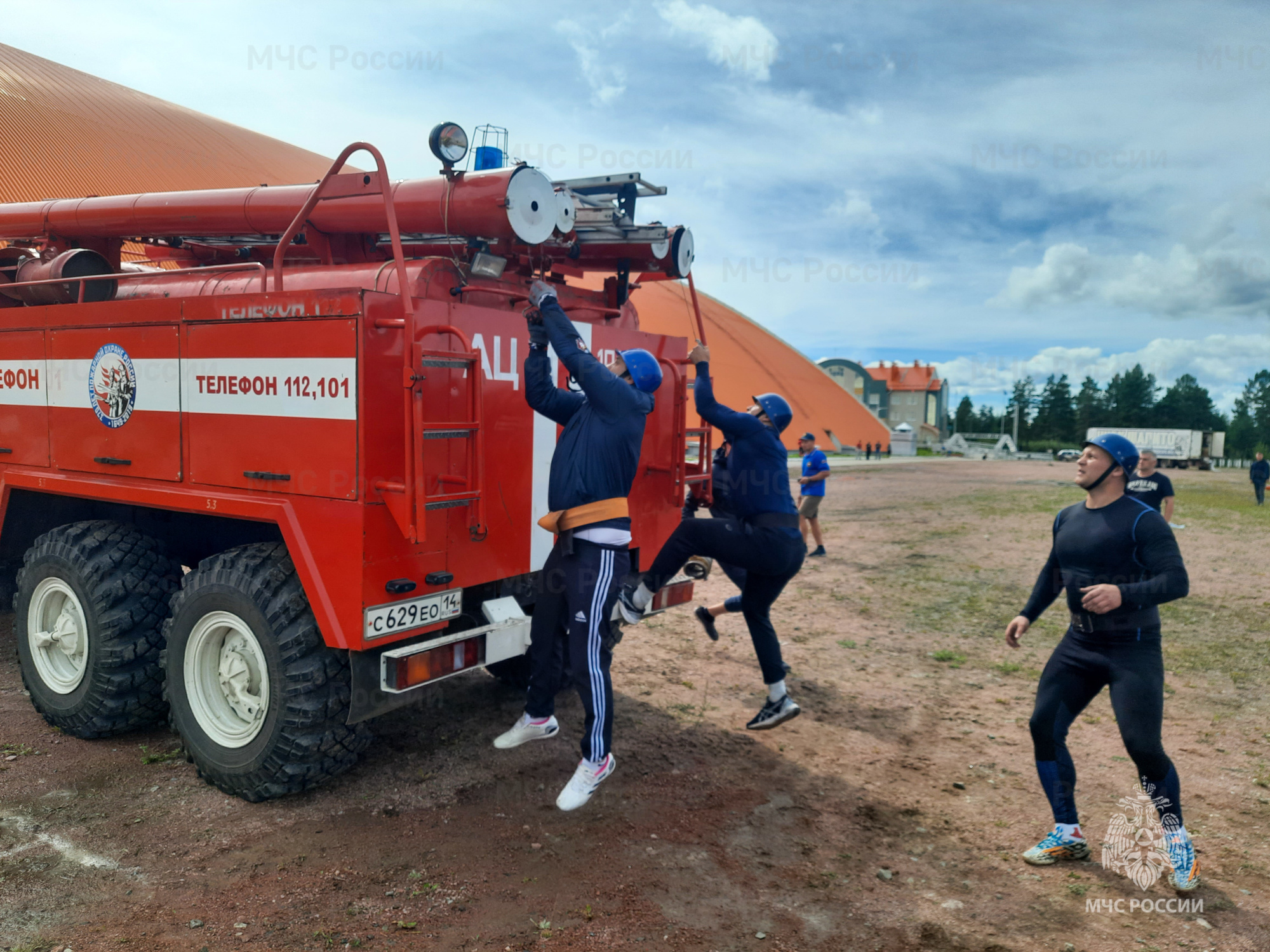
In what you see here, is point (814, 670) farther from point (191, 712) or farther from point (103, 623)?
point (103, 623)

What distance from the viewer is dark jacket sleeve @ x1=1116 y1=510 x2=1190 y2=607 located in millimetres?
3594

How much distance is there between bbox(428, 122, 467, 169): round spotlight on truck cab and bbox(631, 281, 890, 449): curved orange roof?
5165 centimetres

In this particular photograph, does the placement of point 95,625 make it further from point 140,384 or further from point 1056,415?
point 1056,415

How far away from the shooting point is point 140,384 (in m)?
4.52

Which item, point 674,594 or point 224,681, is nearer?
point 224,681

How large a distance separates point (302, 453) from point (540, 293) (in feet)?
4.53

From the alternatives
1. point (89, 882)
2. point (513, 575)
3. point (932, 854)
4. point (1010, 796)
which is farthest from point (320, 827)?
point (1010, 796)

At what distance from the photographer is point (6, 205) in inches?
255

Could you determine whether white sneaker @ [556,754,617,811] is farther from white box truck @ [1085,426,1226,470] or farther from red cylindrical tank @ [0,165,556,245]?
white box truck @ [1085,426,1226,470]

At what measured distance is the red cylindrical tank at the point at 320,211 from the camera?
4461mm

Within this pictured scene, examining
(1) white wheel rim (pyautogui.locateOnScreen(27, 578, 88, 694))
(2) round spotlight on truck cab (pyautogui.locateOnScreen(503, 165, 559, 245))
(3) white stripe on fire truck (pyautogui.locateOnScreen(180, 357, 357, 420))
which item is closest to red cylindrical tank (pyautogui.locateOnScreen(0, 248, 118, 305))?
(3) white stripe on fire truck (pyautogui.locateOnScreen(180, 357, 357, 420))

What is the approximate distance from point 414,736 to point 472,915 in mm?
1961

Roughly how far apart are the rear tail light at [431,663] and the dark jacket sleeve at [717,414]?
2.04 m

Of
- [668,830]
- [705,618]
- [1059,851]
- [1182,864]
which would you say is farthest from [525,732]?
[1182,864]
